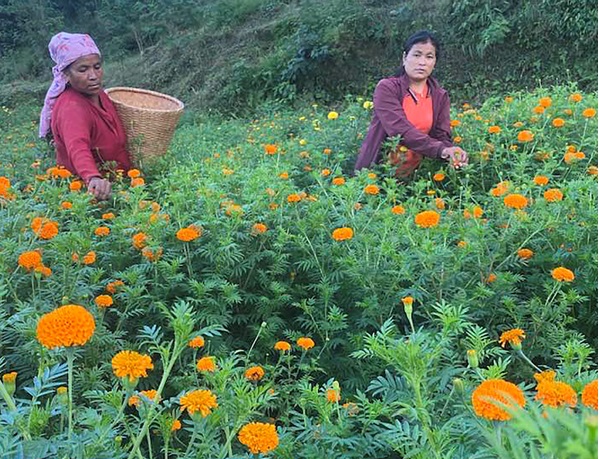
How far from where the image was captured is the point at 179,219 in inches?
82.7

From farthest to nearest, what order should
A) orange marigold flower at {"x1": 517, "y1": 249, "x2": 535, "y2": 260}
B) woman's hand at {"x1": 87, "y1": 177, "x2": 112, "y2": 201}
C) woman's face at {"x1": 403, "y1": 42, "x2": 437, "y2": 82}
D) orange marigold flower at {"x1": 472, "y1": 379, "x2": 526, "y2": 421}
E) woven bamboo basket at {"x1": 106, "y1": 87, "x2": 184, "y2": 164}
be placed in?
woven bamboo basket at {"x1": 106, "y1": 87, "x2": 184, "y2": 164} < woman's face at {"x1": 403, "y1": 42, "x2": 437, "y2": 82} < woman's hand at {"x1": 87, "y1": 177, "x2": 112, "y2": 201} < orange marigold flower at {"x1": 517, "y1": 249, "x2": 535, "y2": 260} < orange marigold flower at {"x1": 472, "y1": 379, "x2": 526, "y2": 421}

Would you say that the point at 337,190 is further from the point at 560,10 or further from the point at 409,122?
the point at 560,10

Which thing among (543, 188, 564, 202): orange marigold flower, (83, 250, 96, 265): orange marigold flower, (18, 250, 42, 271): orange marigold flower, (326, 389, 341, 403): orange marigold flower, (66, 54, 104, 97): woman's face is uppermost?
(66, 54, 104, 97): woman's face

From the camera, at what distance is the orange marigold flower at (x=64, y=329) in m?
1.02

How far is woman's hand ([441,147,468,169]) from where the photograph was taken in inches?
122

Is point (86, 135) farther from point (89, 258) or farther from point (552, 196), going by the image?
point (552, 196)

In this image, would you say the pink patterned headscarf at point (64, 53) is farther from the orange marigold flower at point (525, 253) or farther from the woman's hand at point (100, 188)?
the orange marigold flower at point (525, 253)

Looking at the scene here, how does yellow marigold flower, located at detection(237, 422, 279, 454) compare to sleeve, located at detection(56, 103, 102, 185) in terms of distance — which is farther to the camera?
sleeve, located at detection(56, 103, 102, 185)

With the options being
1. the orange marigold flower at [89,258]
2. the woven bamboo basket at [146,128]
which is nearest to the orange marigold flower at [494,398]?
the orange marigold flower at [89,258]

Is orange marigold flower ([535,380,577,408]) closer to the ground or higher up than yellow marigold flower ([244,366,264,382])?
higher up

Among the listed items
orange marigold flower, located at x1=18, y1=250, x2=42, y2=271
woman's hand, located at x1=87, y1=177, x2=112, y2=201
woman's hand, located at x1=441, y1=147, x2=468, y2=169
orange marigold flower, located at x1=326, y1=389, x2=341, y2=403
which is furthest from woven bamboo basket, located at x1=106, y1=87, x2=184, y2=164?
orange marigold flower, located at x1=326, y1=389, x2=341, y2=403

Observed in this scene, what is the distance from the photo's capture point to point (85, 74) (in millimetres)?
3346

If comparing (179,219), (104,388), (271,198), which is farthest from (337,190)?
(104,388)

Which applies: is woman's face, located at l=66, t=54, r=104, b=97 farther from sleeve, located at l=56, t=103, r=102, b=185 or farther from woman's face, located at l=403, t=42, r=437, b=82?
woman's face, located at l=403, t=42, r=437, b=82
